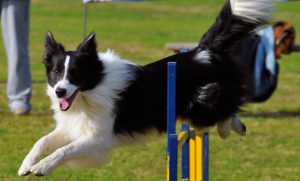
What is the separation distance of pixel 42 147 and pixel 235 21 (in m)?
1.80

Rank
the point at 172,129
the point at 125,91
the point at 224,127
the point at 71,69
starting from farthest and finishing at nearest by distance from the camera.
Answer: the point at 224,127 → the point at 125,91 → the point at 71,69 → the point at 172,129

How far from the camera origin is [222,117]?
591cm

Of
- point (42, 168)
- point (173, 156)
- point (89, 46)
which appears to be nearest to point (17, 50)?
point (89, 46)

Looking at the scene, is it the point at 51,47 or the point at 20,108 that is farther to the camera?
the point at 20,108

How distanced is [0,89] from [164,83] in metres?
6.53

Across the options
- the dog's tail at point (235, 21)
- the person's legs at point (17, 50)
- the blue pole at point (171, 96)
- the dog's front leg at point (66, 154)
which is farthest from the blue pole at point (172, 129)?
the person's legs at point (17, 50)

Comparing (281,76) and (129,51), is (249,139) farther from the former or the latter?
(129,51)

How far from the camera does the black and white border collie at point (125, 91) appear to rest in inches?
204

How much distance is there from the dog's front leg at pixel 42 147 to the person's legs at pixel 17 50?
13.1 feet

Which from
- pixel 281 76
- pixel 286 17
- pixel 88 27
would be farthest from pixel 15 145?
pixel 286 17

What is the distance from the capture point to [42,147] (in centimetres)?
520

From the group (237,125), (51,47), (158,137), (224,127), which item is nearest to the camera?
(51,47)

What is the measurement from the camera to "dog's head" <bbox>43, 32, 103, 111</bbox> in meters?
5.12

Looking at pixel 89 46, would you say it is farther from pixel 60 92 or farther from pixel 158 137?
pixel 158 137
